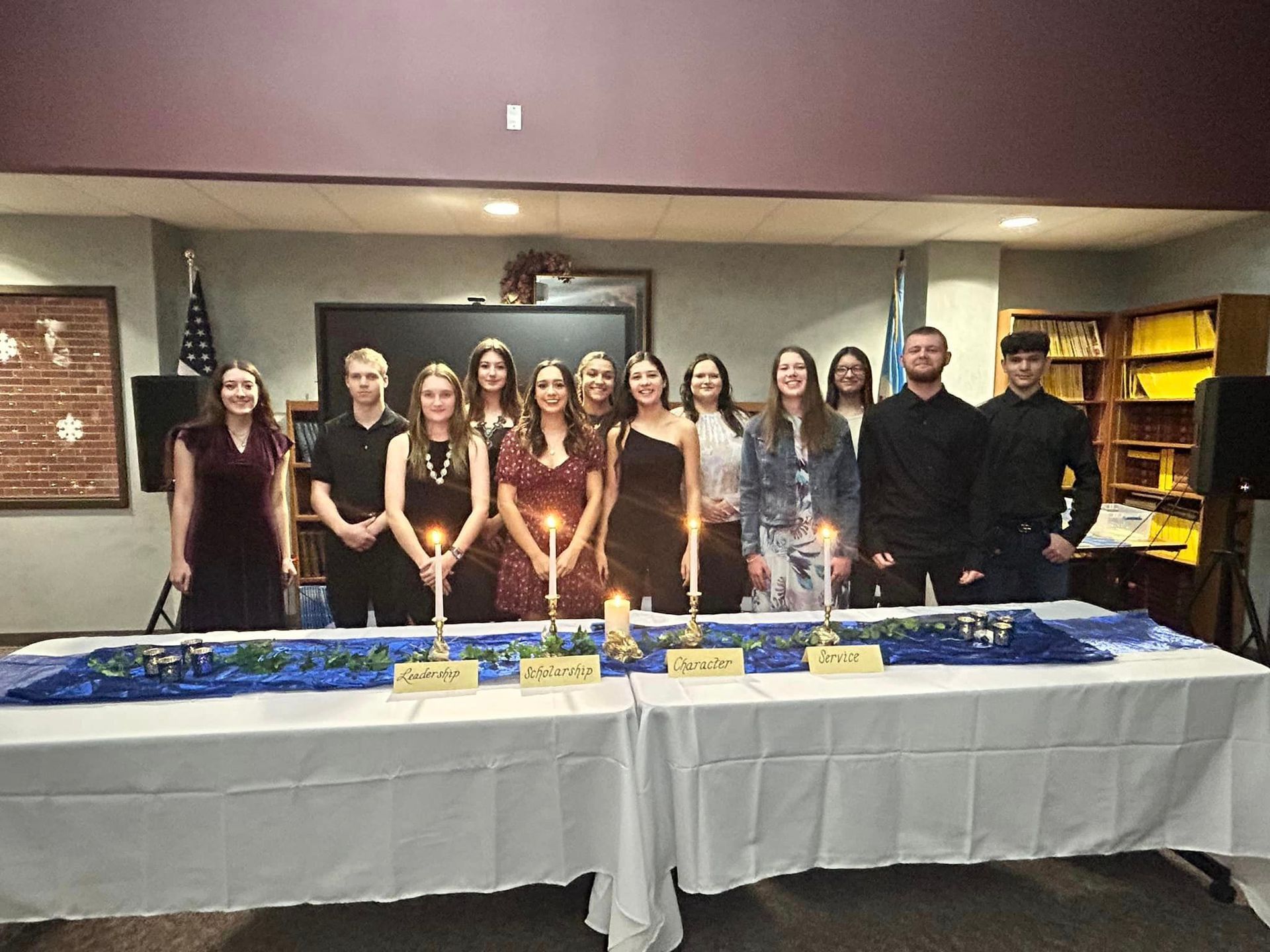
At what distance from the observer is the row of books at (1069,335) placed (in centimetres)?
450

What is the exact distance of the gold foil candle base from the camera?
1.68 meters

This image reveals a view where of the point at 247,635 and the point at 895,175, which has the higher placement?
the point at 895,175

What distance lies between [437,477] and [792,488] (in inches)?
51.2

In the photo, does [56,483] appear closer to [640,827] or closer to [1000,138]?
[640,827]

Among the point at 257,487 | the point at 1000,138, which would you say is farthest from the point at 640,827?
the point at 1000,138

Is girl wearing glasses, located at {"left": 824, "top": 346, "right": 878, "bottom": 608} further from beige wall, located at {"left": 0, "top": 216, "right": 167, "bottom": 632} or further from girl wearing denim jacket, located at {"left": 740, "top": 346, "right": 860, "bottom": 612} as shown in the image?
beige wall, located at {"left": 0, "top": 216, "right": 167, "bottom": 632}

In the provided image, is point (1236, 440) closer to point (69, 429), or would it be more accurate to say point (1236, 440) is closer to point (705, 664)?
point (705, 664)

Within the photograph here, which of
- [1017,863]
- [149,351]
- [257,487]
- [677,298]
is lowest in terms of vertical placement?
[1017,863]

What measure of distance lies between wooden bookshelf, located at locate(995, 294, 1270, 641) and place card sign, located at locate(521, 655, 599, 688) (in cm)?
334

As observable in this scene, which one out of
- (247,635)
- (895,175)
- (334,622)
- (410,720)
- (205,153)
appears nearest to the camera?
(410,720)

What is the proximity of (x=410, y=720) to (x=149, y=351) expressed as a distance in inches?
135

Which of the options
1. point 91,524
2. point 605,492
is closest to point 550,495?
point 605,492

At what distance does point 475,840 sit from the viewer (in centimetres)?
144

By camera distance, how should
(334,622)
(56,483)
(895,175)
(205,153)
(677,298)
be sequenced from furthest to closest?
(677,298) → (56,483) → (334,622) → (895,175) → (205,153)
